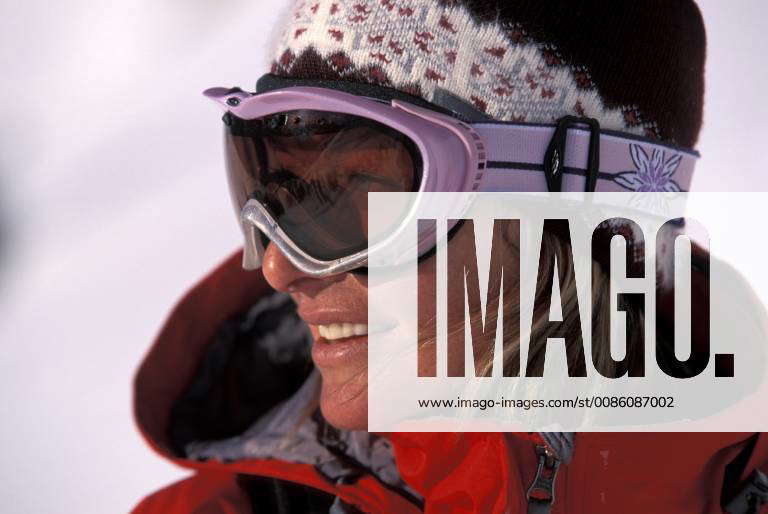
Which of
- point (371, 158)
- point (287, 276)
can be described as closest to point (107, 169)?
point (287, 276)

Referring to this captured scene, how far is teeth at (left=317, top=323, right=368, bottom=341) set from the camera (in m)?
1.06

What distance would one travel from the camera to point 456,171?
0.93 meters

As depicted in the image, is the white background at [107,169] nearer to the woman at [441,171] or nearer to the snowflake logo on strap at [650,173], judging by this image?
the woman at [441,171]

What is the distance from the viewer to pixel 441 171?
923 millimetres

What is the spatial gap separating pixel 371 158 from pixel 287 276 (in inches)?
9.3

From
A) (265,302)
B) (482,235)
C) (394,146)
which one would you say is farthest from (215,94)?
(265,302)

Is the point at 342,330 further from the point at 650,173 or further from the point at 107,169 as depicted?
the point at 107,169

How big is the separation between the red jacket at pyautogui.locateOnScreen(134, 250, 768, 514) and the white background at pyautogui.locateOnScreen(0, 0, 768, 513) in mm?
911

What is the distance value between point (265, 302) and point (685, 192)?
844 mm

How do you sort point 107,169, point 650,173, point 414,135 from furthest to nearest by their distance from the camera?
point 107,169
point 650,173
point 414,135

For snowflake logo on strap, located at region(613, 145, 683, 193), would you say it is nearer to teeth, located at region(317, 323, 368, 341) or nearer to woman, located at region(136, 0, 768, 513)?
woman, located at region(136, 0, 768, 513)

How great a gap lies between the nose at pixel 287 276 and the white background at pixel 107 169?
113 centimetres

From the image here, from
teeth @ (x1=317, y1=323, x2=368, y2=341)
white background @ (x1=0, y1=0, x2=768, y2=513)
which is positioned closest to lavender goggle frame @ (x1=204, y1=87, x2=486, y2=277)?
teeth @ (x1=317, y1=323, x2=368, y2=341)

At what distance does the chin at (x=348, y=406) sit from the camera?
3.49ft
